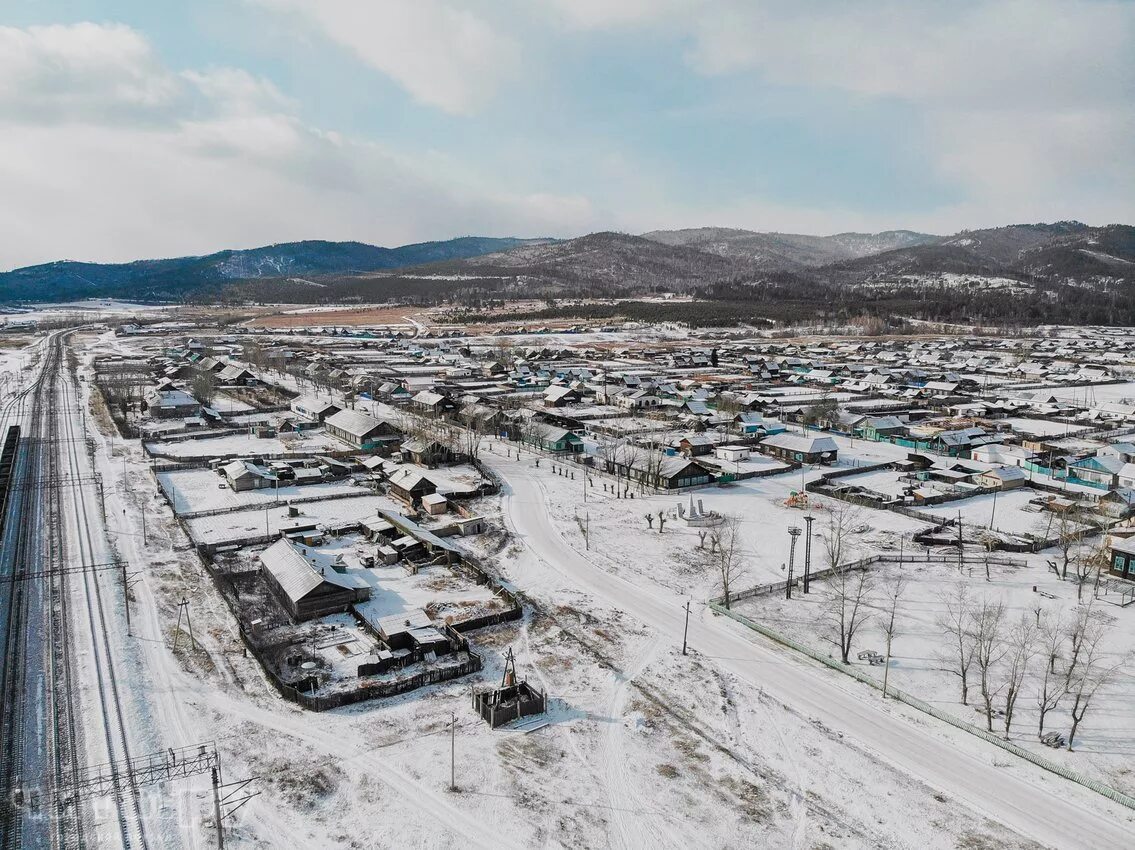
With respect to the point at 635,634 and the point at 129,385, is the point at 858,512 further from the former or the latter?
the point at 129,385

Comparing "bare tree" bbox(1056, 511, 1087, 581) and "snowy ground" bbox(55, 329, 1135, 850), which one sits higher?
"bare tree" bbox(1056, 511, 1087, 581)

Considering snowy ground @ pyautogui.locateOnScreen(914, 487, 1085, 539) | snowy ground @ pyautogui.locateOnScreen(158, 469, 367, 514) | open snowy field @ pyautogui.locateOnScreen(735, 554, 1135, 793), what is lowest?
open snowy field @ pyautogui.locateOnScreen(735, 554, 1135, 793)

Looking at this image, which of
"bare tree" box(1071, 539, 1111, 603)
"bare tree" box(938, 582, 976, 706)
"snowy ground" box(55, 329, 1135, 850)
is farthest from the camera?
"bare tree" box(1071, 539, 1111, 603)

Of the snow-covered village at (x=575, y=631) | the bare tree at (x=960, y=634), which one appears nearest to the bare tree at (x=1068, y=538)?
the snow-covered village at (x=575, y=631)

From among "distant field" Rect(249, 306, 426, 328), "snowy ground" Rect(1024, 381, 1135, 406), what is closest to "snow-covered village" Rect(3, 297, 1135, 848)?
"snowy ground" Rect(1024, 381, 1135, 406)

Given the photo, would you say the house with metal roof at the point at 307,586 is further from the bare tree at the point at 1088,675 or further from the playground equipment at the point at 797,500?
the playground equipment at the point at 797,500

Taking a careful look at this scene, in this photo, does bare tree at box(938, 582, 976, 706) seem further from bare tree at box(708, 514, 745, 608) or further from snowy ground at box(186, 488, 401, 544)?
snowy ground at box(186, 488, 401, 544)
